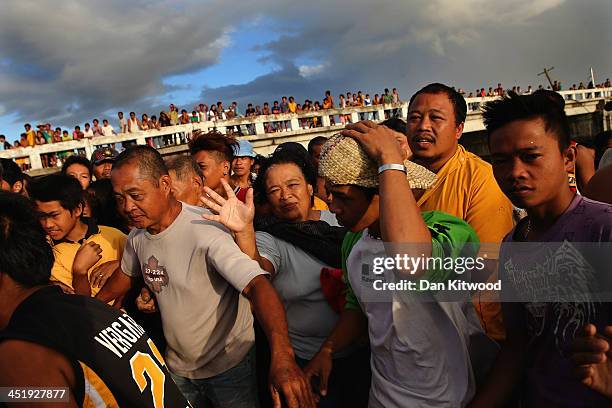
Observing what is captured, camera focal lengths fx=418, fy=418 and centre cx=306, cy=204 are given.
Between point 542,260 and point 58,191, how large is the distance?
306cm

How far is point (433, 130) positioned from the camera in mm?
2500

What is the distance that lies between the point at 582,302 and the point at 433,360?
0.51 m

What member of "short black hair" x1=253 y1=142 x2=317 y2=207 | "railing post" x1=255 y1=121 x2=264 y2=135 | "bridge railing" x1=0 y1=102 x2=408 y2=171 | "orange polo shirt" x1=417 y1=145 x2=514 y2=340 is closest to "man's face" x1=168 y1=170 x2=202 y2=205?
"short black hair" x1=253 y1=142 x2=317 y2=207

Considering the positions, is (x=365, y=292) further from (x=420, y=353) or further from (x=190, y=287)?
(x=190, y=287)

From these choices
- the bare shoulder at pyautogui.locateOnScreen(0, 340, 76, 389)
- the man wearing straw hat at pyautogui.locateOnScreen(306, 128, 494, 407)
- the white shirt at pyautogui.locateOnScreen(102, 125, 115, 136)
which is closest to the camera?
the bare shoulder at pyautogui.locateOnScreen(0, 340, 76, 389)

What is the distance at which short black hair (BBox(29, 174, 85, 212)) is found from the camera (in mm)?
2990

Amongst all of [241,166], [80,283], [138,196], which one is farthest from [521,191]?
[241,166]

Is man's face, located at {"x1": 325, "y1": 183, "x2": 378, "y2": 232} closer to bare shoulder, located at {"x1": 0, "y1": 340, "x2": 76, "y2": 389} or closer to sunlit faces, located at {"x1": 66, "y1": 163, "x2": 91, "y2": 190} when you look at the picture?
bare shoulder, located at {"x1": 0, "y1": 340, "x2": 76, "y2": 389}

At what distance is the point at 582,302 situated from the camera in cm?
126

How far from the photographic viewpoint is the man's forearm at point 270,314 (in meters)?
1.61

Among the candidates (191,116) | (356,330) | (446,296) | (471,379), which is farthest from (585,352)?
(191,116)

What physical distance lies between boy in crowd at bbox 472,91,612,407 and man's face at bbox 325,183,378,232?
1.57ft

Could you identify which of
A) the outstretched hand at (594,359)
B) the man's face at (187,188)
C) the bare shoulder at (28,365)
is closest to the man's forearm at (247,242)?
the bare shoulder at (28,365)

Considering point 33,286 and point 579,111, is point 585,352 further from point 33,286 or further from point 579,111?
point 579,111
